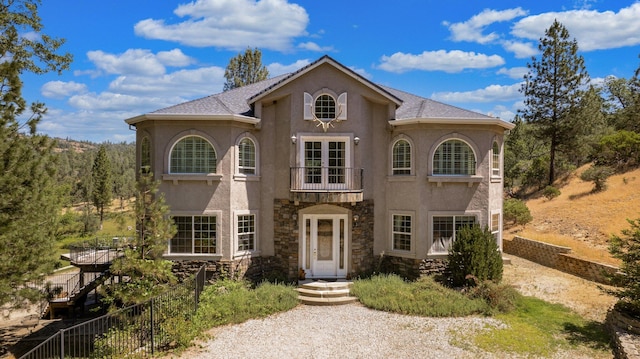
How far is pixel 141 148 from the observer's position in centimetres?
1677

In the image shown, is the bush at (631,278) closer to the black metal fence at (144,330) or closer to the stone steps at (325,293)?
the stone steps at (325,293)

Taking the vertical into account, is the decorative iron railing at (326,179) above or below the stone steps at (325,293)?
above

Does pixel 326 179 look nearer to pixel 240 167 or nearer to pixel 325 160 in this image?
pixel 325 160

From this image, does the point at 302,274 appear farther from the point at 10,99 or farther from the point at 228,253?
the point at 10,99

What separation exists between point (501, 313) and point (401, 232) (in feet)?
16.4

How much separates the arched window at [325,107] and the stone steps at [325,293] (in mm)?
6954

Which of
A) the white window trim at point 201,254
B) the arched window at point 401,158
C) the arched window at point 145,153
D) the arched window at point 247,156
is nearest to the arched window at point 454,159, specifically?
the arched window at point 401,158

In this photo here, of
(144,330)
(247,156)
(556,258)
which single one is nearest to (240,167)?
(247,156)

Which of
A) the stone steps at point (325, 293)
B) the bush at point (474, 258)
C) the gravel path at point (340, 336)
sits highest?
the bush at point (474, 258)

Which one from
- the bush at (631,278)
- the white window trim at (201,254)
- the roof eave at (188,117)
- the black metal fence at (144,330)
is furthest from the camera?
the white window trim at (201,254)

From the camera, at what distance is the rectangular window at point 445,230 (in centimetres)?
1617

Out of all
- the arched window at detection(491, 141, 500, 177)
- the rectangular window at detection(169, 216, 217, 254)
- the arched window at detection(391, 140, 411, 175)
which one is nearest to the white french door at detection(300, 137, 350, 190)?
the arched window at detection(391, 140, 411, 175)

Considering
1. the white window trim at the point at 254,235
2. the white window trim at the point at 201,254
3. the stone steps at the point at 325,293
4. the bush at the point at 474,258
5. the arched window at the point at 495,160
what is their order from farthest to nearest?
1. the arched window at the point at 495,160
2. the white window trim at the point at 254,235
3. the white window trim at the point at 201,254
4. the bush at the point at 474,258
5. the stone steps at the point at 325,293

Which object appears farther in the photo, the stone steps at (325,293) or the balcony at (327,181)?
the balcony at (327,181)
